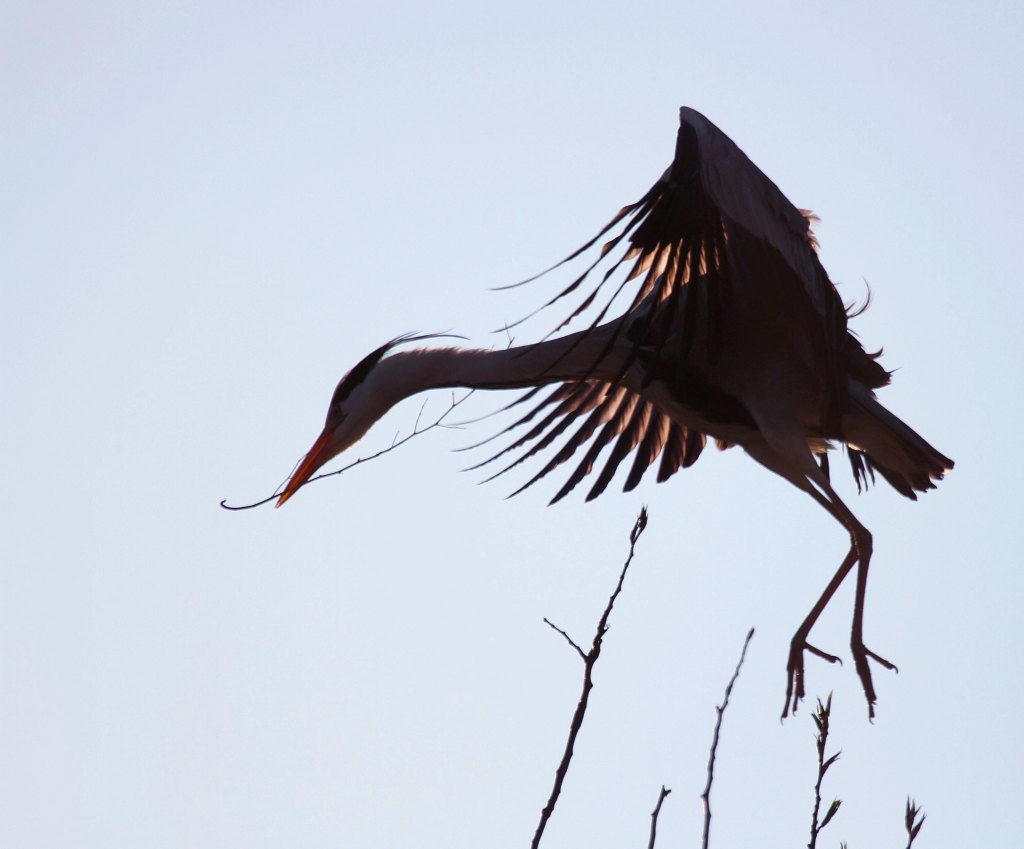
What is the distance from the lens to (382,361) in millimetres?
5574

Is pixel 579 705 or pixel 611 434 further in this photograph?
pixel 611 434

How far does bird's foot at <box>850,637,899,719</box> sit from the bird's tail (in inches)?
31.7

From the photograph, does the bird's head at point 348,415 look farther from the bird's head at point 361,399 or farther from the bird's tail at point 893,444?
the bird's tail at point 893,444

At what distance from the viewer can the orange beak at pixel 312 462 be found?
224 inches

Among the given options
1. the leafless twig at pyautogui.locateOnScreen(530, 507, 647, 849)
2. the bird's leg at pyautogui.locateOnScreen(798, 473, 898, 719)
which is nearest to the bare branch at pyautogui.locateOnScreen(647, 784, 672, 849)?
the leafless twig at pyautogui.locateOnScreen(530, 507, 647, 849)

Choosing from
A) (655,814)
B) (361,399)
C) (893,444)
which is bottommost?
(655,814)

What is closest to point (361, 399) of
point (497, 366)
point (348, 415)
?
point (348, 415)

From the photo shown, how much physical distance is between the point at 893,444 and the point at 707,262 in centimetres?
113

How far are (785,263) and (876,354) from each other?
915mm

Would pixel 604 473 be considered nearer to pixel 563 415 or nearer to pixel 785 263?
pixel 563 415

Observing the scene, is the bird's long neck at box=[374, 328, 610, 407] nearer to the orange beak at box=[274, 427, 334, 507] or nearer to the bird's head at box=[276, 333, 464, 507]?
the bird's head at box=[276, 333, 464, 507]

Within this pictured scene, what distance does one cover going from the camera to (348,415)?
18.5ft

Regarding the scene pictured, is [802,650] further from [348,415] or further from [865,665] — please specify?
[348,415]

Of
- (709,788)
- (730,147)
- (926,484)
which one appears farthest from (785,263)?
(709,788)
